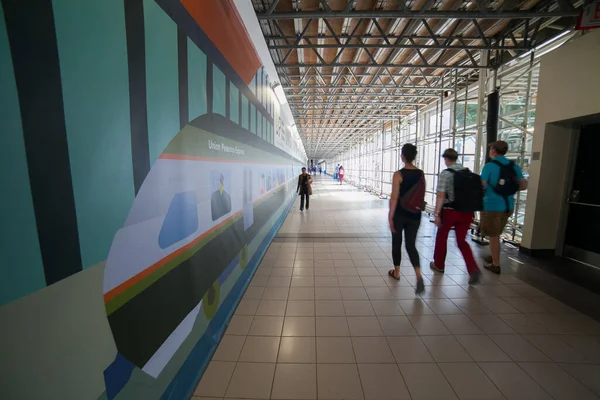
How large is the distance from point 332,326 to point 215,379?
1.00 meters

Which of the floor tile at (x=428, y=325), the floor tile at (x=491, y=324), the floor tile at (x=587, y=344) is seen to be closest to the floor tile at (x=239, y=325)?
the floor tile at (x=428, y=325)

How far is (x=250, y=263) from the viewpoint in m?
3.23

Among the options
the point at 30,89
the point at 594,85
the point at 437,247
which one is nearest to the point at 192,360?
the point at 30,89

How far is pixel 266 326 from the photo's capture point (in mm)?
2281

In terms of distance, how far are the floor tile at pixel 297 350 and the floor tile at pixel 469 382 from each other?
897 millimetres

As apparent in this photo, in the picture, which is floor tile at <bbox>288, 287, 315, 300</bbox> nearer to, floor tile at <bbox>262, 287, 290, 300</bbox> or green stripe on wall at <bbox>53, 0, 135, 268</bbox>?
floor tile at <bbox>262, 287, 290, 300</bbox>

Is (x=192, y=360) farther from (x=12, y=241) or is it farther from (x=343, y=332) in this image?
(x=12, y=241)

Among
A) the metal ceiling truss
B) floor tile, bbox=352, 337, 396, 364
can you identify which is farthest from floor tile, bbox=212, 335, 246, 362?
the metal ceiling truss

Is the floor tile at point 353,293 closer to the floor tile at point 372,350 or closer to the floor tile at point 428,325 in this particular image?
the floor tile at point 428,325

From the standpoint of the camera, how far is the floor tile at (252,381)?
161 cm

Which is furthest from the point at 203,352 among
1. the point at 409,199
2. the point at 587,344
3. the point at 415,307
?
the point at 587,344

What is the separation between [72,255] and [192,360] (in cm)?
120

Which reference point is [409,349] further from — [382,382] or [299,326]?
[299,326]

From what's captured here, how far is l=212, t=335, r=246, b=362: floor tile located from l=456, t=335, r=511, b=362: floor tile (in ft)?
5.63
